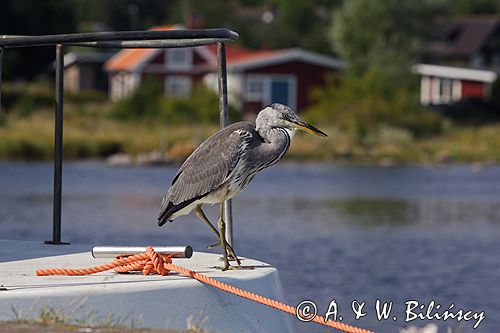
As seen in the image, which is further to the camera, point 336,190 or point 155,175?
point 155,175

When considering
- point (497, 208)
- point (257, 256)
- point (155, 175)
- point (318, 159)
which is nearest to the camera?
point (257, 256)

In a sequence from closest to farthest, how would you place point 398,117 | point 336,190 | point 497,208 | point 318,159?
point 497,208 → point 336,190 → point 318,159 → point 398,117

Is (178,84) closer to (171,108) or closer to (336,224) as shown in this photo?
(171,108)

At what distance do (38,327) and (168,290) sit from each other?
120cm

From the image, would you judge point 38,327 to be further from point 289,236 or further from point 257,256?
point 289,236

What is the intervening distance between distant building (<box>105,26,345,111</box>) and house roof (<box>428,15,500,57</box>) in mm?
21698

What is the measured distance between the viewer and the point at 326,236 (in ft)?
99.5

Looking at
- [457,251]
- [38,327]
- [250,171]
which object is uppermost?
[250,171]

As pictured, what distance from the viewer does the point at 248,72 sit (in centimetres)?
7125

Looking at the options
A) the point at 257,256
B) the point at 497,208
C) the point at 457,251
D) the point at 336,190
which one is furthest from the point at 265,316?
the point at 336,190

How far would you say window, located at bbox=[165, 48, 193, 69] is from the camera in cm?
7431

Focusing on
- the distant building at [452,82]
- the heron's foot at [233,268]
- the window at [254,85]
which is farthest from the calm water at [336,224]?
the distant building at [452,82]

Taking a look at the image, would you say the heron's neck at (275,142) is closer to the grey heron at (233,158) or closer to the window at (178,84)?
the grey heron at (233,158)

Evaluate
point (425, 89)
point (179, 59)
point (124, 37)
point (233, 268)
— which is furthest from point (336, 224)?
point (425, 89)
